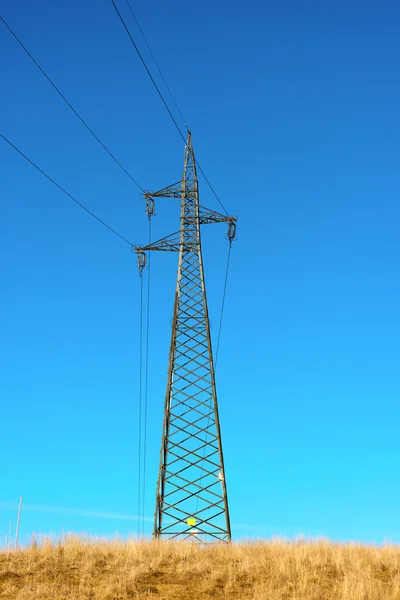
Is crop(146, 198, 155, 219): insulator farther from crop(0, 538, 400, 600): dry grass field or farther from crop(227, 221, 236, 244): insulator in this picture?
crop(0, 538, 400, 600): dry grass field

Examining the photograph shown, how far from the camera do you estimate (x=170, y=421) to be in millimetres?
26875

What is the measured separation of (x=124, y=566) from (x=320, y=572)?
17.3ft

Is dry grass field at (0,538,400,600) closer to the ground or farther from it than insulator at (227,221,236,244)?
closer to the ground

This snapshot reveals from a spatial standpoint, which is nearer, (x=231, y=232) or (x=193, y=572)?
(x=193, y=572)

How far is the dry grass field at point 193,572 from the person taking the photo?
16688mm

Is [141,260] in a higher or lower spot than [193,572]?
higher

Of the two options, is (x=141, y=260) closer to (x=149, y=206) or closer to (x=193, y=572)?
(x=149, y=206)

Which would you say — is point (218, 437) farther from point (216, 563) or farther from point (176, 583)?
point (176, 583)

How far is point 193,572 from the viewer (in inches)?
733

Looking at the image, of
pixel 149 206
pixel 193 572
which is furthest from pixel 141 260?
pixel 193 572

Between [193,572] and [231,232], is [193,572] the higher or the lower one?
the lower one

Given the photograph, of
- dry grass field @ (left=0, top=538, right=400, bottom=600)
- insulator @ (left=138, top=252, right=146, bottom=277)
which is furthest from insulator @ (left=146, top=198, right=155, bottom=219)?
dry grass field @ (left=0, top=538, right=400, bottom=600)

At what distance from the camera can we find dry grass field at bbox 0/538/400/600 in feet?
54.7

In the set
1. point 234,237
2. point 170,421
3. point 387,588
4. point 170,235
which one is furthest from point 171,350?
point 387,588
